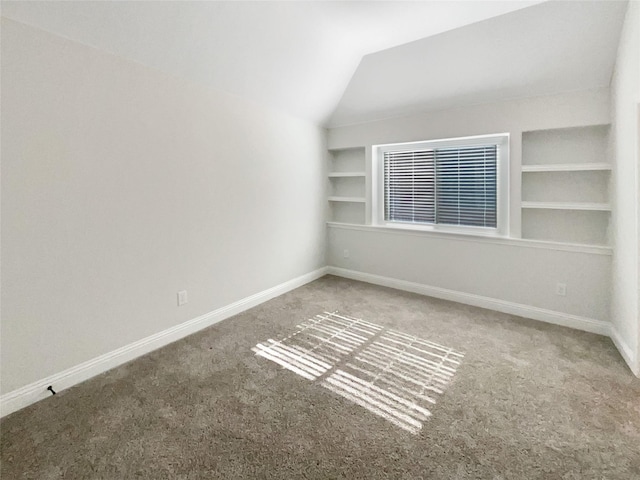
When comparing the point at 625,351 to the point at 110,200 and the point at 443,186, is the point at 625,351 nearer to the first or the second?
the point at 443,186

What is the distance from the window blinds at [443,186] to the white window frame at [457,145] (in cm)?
6

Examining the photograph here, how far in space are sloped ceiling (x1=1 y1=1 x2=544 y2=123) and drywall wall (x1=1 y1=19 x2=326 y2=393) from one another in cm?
12

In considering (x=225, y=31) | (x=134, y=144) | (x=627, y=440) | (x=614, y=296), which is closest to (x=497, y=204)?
(x=614, y=296)

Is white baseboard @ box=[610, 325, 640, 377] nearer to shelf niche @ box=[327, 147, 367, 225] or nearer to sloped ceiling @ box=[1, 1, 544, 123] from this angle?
sloped ceiling @ box=[1, 1, 544, 123]

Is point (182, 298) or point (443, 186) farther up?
point (443, 186)

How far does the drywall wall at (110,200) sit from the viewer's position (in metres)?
1.87

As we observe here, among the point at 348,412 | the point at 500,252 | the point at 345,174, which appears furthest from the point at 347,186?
the point at 348,412

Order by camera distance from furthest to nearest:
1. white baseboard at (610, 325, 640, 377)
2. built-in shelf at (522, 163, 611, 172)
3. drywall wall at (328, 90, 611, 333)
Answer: drywall wall at (328, 90, 611, 333) < built-in shelf at (522, 163, 611, 172) < white baseboard at (610, 325, 640, 377)

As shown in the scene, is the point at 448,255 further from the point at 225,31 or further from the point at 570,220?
the point at 225,31

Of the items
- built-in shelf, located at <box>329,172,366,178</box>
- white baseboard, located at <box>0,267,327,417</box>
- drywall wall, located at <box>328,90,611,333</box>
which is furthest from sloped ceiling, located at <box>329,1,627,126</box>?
white baseboard, located at <box>0,267,327,417</box>

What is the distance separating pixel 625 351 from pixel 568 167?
1.58m

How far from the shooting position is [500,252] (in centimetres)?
334

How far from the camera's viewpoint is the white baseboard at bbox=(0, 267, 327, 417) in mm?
1903

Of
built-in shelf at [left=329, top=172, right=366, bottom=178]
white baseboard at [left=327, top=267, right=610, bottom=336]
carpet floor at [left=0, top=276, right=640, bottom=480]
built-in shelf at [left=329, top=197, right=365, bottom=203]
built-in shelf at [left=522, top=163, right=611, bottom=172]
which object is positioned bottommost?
carpet floor at [left=0, top=276, right=640, bottom=480]
